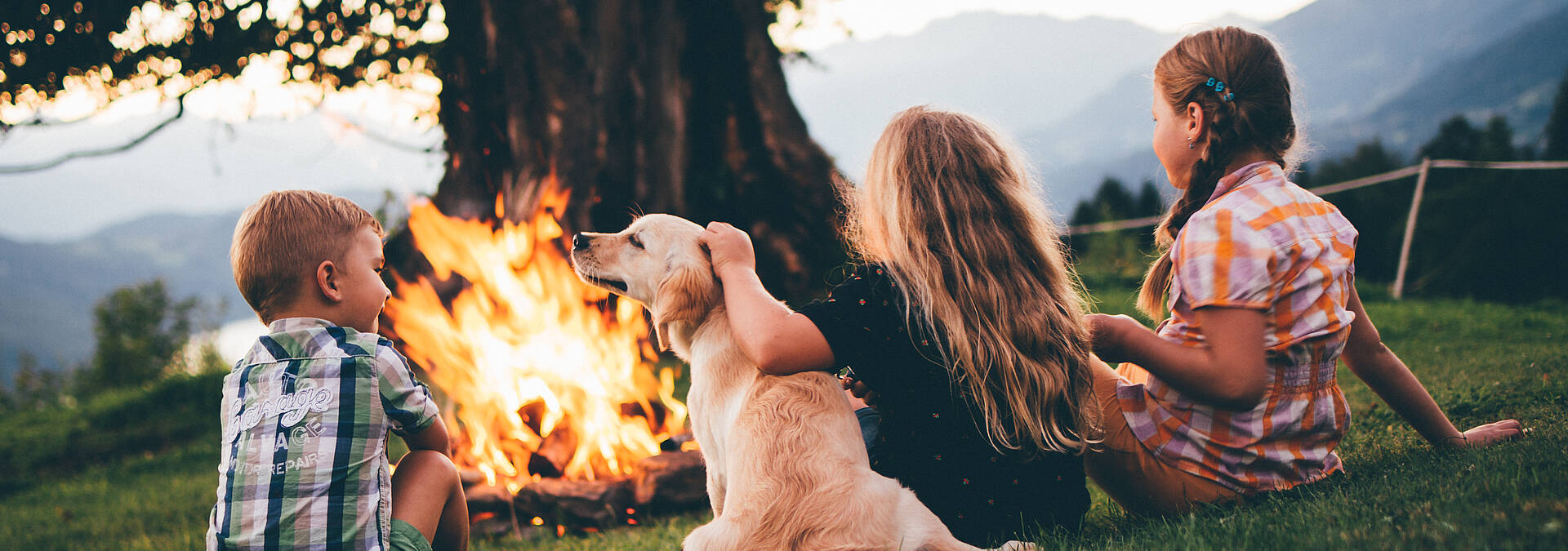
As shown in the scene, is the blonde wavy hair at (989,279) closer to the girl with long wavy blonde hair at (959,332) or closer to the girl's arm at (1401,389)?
the girl with long wavy blonde hair at (959,332)

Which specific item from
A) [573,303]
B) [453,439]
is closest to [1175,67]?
[573,303]

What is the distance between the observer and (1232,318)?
7.00ft

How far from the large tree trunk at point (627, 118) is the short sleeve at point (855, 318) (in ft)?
13.9

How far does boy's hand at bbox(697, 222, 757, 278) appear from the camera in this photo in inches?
106

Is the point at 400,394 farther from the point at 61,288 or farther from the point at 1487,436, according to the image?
the point at 61,288

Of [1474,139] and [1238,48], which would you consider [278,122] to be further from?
[1474,139]

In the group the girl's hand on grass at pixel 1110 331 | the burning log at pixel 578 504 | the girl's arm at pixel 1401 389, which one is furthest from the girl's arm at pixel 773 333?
the burning log at pixel 578 504

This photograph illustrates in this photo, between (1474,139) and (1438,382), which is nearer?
(1438,382)

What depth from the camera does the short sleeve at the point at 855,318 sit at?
2279mm

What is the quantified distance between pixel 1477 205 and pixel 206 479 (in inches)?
1804

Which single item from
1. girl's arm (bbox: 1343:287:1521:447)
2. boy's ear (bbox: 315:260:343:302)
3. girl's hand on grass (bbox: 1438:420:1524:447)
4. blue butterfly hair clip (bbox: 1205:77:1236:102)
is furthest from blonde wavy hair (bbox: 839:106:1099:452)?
boy's ear (bbox: 315:260:343:302)

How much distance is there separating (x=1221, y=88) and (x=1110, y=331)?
0.76 m

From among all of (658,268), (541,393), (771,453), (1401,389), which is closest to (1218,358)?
(1401,389)

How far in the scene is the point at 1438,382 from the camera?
4355mm
